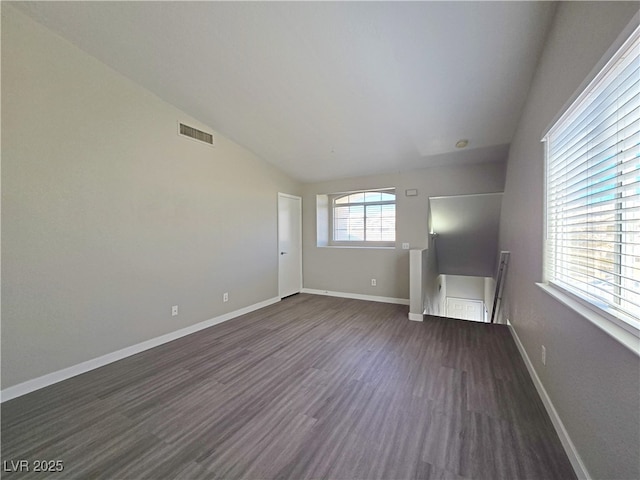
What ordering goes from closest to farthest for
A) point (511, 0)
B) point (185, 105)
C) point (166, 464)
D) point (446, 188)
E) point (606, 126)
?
point (606, 126) < point (166, 464) < point (511, 0) < point (185, 105) < point (446, 188)

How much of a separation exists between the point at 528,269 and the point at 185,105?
14.2ft

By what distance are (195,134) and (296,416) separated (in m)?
3.50

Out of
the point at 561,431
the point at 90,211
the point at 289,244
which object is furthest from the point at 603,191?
the point at 289,244

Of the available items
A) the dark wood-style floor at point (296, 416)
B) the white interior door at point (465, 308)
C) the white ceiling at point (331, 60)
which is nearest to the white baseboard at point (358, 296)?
the dark wood-style floor at point (296, 416)

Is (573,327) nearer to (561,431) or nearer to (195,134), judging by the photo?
(561,431)

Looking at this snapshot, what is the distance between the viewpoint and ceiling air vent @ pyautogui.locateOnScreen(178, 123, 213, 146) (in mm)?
3303

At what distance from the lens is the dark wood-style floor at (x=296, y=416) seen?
1468 millimetres

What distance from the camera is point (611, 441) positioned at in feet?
3.67

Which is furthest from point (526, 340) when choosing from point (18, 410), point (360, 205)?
point (18, 410)

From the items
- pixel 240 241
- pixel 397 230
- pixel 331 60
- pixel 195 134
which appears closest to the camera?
pixel 331 60

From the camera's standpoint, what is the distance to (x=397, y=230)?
15.9 ft

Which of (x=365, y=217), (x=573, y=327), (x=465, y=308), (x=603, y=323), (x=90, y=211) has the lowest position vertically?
(x=465, y=308)

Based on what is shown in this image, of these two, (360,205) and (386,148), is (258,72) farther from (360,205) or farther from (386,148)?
(360,205)

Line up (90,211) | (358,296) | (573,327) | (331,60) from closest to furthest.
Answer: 1. (573,327)
2. (331,60)
3. (90,211)
4. (358,296)
